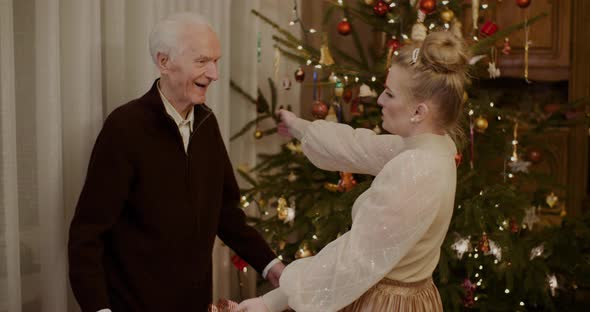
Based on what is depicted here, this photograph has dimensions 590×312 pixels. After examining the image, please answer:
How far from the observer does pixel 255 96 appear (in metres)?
3.46

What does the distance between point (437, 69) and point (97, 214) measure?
995 mm

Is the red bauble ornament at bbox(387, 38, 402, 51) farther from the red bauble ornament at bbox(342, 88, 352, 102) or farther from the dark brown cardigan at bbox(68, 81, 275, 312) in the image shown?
the dark brown cardigan at bbox(68, 81, 275, 312)

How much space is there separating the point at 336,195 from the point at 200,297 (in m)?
1.13

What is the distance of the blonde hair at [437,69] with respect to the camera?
1730 mm

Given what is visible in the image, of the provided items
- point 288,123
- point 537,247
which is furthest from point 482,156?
point 288,123

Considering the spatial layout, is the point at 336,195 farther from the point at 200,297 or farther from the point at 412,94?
the point at 412,94

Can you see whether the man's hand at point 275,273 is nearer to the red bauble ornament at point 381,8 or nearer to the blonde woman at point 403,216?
the blonde woman at point 403,216

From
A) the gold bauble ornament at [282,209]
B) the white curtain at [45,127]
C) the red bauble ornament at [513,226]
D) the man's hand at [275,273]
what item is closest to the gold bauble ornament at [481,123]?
the red bauble ornament at [513,226]

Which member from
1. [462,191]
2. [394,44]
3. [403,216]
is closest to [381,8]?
[394,44]

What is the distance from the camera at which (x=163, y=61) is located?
7.02 feet

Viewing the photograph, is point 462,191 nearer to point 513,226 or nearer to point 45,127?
point 513,226

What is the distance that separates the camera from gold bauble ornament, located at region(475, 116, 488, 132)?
304 centimetres

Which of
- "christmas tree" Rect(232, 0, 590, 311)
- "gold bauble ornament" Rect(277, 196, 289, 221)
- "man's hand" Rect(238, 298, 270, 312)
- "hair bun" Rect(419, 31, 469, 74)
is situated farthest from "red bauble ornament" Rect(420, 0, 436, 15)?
"man's hand" Rect(238, 298, 270, 312)

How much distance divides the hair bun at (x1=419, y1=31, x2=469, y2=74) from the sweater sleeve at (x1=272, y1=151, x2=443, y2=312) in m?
0.23
